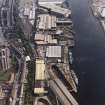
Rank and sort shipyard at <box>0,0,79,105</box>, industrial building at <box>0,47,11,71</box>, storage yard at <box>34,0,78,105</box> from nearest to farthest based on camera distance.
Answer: shipyard at <box>0,0,79,105</box>, storage yard at <box>34,0,78,105</box>, industrial building at <box>0,47,11,71</box>

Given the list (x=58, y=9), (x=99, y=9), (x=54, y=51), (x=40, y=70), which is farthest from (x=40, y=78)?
(x=99, y=9)

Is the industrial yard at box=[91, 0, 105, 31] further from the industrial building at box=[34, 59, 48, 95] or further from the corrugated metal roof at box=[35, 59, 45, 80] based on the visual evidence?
the industrial building at box=[34, 59, 48, 95]

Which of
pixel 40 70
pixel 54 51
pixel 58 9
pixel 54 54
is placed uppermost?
pixel 58 9

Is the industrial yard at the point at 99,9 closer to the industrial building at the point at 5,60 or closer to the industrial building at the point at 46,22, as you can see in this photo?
the industrial building at the point at 46,22

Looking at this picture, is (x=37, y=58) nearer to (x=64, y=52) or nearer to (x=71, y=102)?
(x=64, y=52)

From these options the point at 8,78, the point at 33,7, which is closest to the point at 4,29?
the point at 33,7

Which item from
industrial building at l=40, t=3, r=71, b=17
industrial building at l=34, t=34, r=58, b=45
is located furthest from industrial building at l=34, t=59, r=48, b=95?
industrial building at l=40, t=3, r=71, b=17

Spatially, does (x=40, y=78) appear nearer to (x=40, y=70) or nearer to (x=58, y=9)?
(x=40, y=70)
